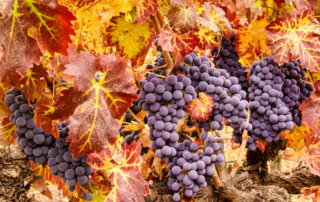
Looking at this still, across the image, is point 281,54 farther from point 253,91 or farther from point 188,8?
point 188,8

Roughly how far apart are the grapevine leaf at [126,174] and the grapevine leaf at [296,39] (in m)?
0.65

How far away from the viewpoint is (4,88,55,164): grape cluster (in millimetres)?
632

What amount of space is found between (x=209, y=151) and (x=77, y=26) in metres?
0.68

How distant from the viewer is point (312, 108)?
0.85 m

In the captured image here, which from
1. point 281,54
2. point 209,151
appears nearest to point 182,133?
point 209,151

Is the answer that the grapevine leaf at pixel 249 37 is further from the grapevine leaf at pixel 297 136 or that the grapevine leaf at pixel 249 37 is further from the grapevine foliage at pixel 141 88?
the grapevine leaf at pixel 297 136

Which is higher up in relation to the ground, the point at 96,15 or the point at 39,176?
the point at 96,15

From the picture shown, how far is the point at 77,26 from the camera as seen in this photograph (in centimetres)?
82

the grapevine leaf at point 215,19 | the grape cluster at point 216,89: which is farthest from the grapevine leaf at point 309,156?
the grapevine leaf at point 215,19

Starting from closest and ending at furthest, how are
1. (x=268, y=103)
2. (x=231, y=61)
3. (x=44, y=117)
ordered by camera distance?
(x=44, y=117) < (x=268, y=103) < (x=231, y=61)

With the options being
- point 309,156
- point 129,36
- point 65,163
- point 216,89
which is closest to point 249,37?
point 216,89

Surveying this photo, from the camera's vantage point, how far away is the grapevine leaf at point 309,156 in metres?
1.05

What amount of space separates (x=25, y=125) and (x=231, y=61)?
0.88m

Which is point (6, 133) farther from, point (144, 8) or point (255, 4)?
point (255, 4)
